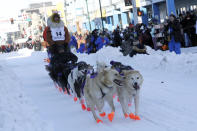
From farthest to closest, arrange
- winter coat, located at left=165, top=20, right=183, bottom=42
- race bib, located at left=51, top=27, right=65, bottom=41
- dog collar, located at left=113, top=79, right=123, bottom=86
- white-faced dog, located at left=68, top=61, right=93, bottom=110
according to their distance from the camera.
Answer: winter coat, located at left=165, top=20, right=183, bottom=42 → race bib, located at left=51, top=27, right=65, bottom=41 → white-faced dog, located at left=68, top=61, right=93, bottom=110 → dog collar, located at left=113, top=79, right=123, bottom=86

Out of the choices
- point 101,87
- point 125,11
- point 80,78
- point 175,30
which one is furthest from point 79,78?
point 125,11

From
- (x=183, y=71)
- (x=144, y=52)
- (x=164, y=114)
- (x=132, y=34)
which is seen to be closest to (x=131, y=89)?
(x=164, y=114)

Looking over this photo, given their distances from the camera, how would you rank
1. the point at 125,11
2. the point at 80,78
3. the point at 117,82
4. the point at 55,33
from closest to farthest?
1. the point at 117,82
2. the point at 80,78
3. the point at 55,33
4. the point at 125,11

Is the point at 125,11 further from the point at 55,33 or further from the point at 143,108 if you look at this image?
the point at 143,108

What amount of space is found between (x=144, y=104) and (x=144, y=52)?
620 centimetres

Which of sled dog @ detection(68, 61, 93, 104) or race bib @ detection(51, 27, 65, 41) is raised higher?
race bib @ detection(51, 27, 65, 41)

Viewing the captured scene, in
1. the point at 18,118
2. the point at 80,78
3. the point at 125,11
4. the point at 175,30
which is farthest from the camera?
the point at 125,11

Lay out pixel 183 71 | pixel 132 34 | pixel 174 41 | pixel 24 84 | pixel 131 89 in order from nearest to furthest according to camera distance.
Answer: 1. pixel 131 89
2. pixel 183 71
3. pixel 24 84
4. pixel 174 41
5. pixel 132 34

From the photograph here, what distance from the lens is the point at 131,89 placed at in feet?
15.6

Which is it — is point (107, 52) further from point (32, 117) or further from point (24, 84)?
point (32, 117)

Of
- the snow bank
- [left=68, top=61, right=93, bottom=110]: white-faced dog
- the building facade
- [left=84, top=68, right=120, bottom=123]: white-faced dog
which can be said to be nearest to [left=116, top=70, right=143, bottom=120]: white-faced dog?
[left=84, top=68, right=120, bottom=123]: white-faced dog

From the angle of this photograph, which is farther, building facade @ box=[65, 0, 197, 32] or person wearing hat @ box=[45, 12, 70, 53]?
building facade @ box=[65, 0, 197, 32]

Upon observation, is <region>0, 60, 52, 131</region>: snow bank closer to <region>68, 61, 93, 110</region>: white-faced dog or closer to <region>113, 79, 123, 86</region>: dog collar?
<region>68, 61, 93, 110</region>: white-faced dog

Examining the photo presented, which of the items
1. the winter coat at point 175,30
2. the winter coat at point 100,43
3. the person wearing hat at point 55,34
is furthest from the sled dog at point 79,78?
the winter coat at point 100,43
